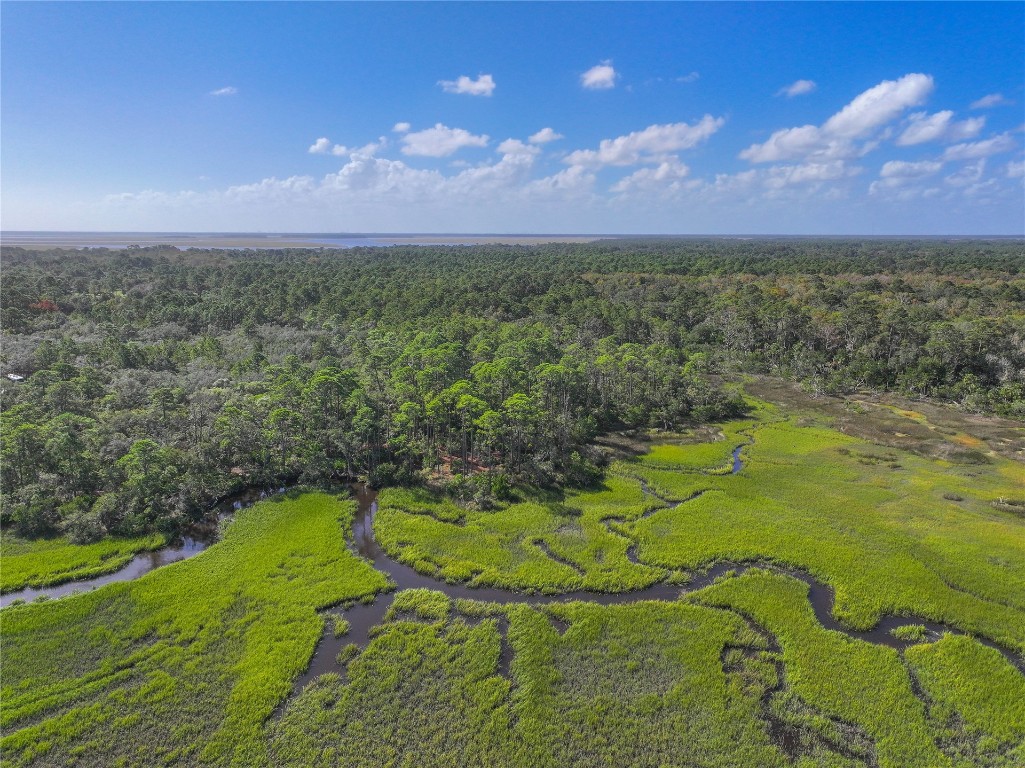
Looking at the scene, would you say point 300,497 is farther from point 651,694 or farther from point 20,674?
point 651,694

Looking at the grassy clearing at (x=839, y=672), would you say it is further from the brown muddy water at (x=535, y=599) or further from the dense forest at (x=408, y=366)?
the dense forest at (x=408, y=366)

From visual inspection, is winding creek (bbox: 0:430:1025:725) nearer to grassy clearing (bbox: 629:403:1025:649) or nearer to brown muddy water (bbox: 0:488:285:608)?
brown muddy water (bbox: 0:488:285:608)

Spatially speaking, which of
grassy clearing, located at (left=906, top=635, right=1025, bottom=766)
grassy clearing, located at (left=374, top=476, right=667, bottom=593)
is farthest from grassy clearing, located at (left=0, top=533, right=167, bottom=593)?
grassy clearing, located at (left=906, top=635, right=1025, bottom=766)

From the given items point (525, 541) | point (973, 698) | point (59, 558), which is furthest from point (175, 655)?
point (973, 698)

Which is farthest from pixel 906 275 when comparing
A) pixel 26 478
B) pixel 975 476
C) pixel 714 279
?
pixel 26 478

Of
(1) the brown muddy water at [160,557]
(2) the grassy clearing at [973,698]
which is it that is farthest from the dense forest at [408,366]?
(2) the grassy clearing at [973,698]

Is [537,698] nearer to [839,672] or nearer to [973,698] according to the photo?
[839,672]
